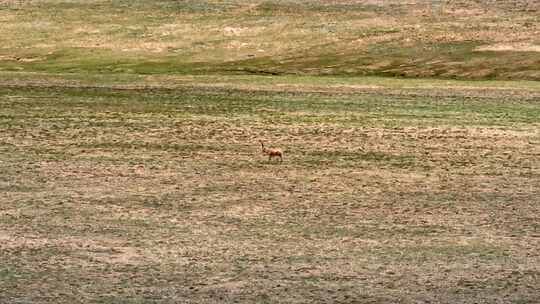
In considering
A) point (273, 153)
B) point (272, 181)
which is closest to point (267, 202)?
point (272, 181)

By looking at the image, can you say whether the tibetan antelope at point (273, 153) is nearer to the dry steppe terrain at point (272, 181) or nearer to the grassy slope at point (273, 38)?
the dry steppe terrain at point (272, 181)

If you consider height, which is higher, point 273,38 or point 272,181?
point 272,181

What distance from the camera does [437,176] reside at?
19.0 m

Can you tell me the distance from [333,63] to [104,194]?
1087 inches

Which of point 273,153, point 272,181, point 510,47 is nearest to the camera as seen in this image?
point 272,181

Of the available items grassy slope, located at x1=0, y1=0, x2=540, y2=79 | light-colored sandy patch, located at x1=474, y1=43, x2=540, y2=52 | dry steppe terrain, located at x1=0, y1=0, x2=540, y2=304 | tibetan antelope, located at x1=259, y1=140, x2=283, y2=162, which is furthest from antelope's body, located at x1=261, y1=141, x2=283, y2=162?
light-colored sandy patch, located at x1=474, y1=43, x2=540, y2=52

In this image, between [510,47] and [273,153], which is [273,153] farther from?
[510,47]

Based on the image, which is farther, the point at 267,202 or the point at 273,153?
the point at 273,153

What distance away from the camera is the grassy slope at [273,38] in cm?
4259

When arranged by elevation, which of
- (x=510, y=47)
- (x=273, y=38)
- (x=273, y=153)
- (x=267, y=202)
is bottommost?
(x=510, y=47)

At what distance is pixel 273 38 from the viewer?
5003 cm

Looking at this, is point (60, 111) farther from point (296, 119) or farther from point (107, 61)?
point (107, 61)

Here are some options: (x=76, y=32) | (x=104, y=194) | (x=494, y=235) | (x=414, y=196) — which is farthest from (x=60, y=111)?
(x=76, y=32)

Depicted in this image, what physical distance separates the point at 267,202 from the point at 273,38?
33.9 metres
